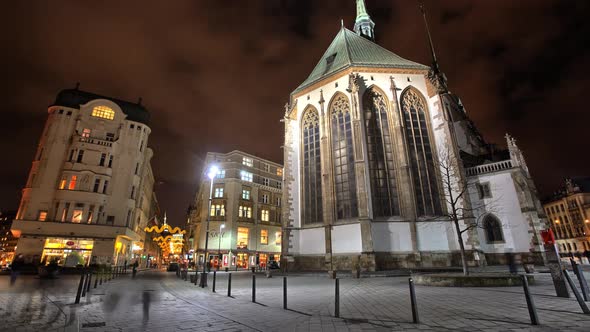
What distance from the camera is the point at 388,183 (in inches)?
908

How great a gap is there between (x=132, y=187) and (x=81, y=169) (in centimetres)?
594

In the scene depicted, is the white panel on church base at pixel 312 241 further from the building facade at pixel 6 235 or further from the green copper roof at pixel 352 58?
the building facade at pixel 6 235

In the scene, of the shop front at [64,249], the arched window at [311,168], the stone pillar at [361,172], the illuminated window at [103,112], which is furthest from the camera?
the illuminated window at [103,112]

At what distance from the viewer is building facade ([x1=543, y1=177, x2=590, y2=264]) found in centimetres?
6806

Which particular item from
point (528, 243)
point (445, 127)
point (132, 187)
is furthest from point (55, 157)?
point (528, 243)

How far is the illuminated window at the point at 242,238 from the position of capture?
1685 inches

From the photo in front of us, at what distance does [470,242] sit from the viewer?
813 inches

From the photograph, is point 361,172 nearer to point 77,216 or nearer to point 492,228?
point 492,228

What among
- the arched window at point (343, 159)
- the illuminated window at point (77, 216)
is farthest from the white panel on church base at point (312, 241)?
the illuminated window at point (77, 216)

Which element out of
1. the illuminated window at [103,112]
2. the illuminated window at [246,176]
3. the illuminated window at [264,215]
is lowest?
the illuminated window at [264,215]

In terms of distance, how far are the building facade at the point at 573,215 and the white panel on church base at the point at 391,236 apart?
7242 cm

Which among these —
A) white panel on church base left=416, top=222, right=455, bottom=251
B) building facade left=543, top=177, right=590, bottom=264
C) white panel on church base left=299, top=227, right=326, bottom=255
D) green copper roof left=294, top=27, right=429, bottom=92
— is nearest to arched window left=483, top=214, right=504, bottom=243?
white panel on church base left=416, top=222, right=455, bottom=251

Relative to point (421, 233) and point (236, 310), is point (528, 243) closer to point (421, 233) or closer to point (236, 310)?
point (421, 233)

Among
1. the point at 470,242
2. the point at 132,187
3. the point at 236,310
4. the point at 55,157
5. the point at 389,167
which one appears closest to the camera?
the point at 236,310
